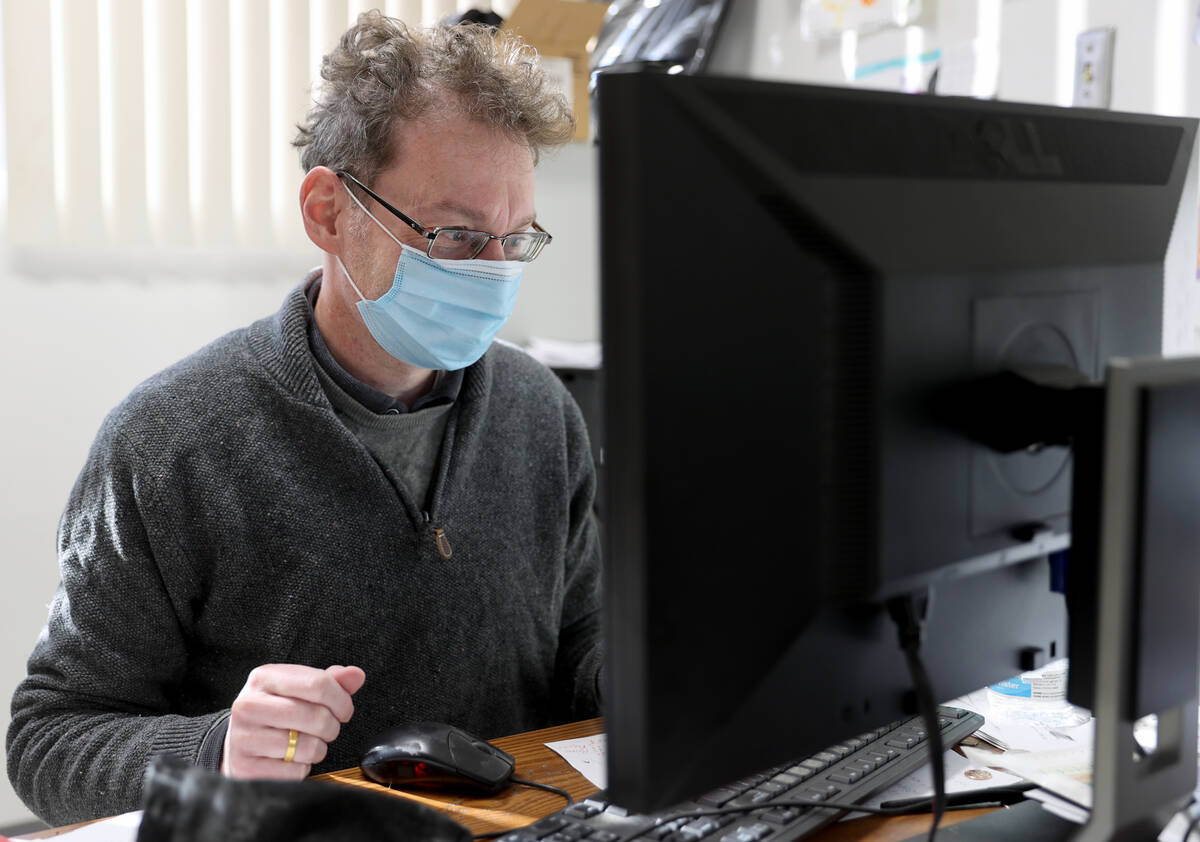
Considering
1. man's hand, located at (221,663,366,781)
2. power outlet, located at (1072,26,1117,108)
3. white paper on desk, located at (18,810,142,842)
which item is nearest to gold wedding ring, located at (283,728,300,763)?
man's hand, located at (221,663,366,781)

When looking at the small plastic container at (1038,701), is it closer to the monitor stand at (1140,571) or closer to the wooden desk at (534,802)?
the wooden desk at (534,802)

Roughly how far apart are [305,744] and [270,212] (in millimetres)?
1705

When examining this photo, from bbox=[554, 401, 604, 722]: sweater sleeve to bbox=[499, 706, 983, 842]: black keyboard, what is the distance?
477 mm

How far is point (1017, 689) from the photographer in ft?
3.54

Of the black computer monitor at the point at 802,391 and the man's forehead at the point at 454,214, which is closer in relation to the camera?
the black computer monitor at the point at 802,391

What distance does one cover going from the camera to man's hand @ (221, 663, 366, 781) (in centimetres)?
84

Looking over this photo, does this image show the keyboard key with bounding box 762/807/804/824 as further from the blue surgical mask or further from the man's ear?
the man's ear

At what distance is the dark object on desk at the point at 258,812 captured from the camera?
0.60 meters

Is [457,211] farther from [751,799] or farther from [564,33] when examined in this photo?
[564,33]

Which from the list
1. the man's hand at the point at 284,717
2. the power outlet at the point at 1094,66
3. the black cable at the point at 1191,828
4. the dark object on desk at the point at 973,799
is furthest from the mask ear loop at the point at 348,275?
the power outlet at the point at 1094,66

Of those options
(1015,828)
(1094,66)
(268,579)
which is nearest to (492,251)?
(268,579)

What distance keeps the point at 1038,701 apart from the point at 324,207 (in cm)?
93

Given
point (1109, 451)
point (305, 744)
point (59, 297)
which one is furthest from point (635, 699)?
point (59, 297)

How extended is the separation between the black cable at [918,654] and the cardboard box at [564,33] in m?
1.86
